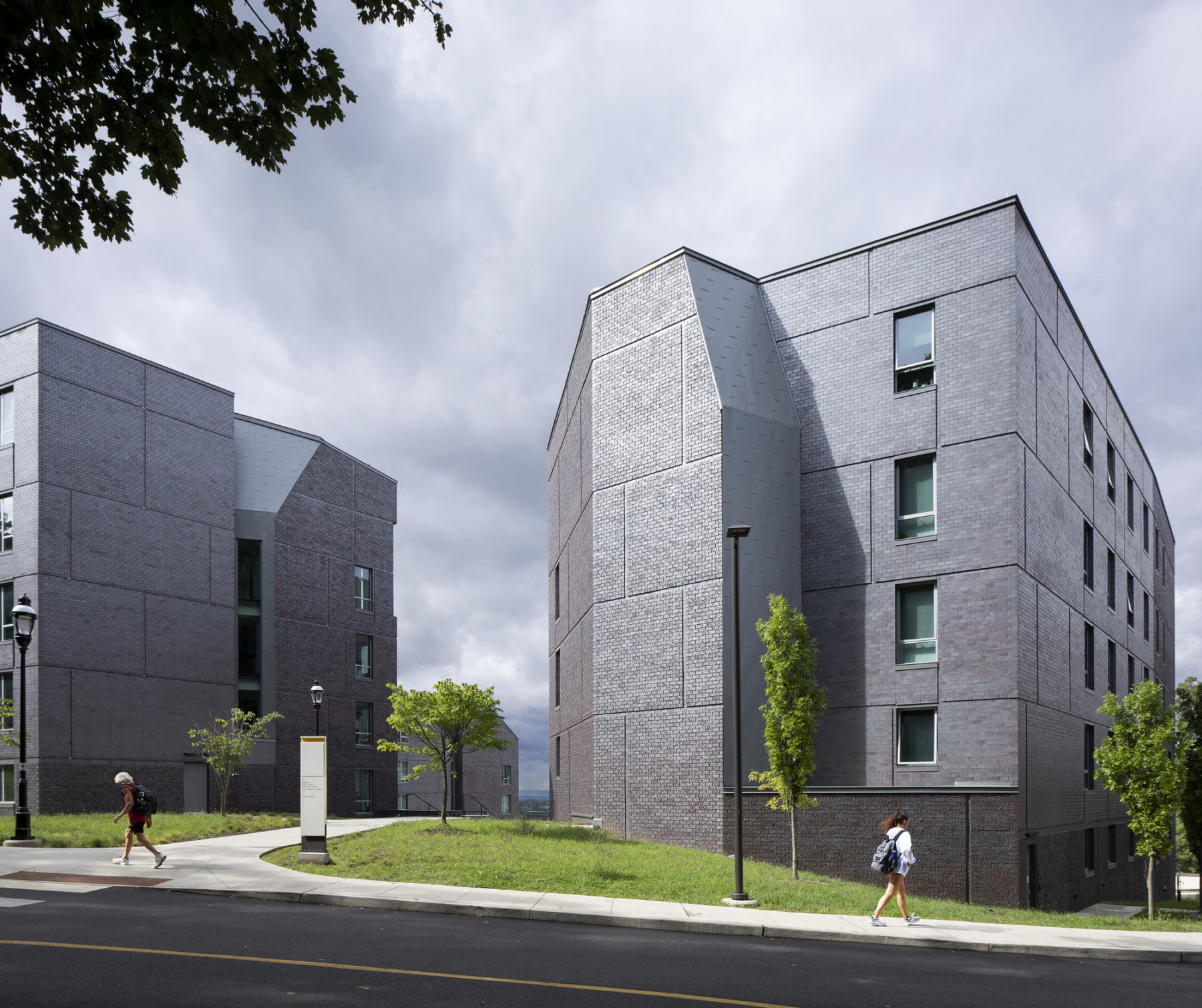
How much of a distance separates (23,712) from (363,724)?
25.0 meters

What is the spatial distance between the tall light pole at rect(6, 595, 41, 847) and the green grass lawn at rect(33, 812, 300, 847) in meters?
0.35

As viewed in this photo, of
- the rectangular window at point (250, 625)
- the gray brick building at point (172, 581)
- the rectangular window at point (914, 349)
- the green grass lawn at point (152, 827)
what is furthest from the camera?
the rectangular window at point (250, 625)

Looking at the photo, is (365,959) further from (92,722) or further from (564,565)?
(92,722)

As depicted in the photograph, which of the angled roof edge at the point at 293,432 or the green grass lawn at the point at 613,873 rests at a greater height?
the angled roof edge at the point at 293,432

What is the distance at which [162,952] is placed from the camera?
10391mm

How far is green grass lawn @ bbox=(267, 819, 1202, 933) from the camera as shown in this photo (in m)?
16.7

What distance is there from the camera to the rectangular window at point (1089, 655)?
2927cm

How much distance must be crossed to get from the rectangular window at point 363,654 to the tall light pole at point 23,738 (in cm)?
2386

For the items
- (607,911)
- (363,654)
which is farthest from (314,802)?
(363,654)

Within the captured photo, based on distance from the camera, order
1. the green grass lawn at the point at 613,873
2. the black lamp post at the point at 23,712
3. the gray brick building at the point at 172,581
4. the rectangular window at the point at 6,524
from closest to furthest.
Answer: the green grass lawn at the point at 613,873, the black lamp post at the point at 23,712, the gray brick building at the point at 172,581, the rectangular window at the point at 6,524

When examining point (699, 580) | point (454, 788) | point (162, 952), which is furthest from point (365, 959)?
point (454, 788)

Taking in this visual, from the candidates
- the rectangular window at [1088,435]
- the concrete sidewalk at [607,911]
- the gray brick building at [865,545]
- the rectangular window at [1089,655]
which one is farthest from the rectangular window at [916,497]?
the concrete sidewalk at [607,911]

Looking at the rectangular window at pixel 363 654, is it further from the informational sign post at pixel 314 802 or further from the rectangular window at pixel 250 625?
the informational sign post at pixel 314 802

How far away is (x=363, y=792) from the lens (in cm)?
4572
